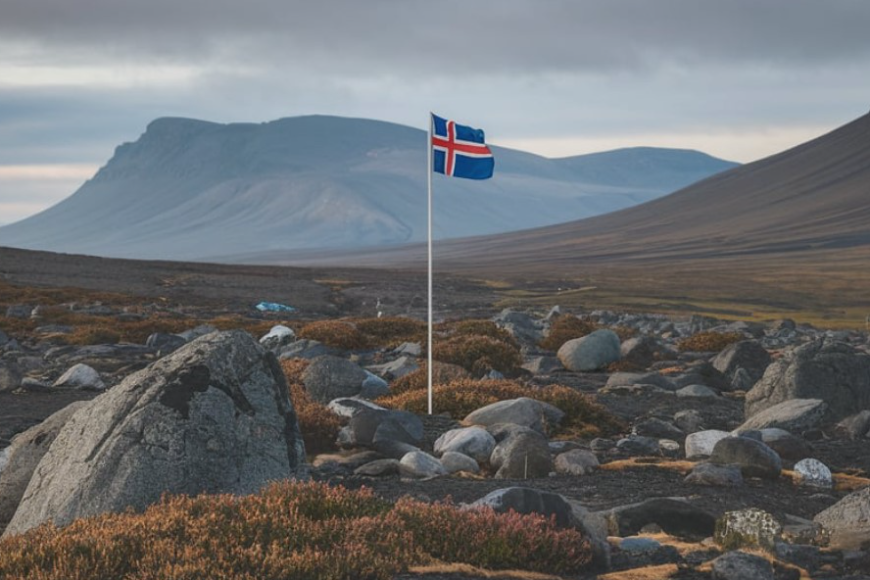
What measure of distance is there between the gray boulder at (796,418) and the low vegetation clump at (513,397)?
101 inches

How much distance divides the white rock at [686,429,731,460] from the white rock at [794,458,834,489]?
5.26 ft

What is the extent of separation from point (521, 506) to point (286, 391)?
3254 mm

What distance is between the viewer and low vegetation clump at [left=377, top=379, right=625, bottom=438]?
62.0 feet

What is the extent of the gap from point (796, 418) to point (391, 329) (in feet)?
63.9

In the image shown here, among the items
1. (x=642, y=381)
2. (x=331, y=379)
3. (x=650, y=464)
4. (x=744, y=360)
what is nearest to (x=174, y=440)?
(x=650, y=464)

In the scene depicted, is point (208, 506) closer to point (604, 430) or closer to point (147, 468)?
point (147, 468)

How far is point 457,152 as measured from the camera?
2066cm

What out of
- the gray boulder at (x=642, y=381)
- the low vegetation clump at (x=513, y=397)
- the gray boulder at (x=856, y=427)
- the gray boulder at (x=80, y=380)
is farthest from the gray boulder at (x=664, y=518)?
the gray boulder at (x=80, y=380)

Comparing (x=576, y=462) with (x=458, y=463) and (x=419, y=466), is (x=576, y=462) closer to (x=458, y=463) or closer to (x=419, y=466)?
(x=458, y=463)

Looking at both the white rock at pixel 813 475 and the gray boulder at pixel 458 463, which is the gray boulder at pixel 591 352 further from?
the gray boulder at pixel 458 463

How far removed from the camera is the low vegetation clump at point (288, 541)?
24.5 feet

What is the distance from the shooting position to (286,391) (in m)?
11.5

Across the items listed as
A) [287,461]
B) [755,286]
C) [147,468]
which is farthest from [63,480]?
[755,286]

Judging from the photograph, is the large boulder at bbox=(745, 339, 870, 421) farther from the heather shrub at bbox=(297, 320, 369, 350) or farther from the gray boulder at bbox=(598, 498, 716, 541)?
the heather shrub at bbox=(297, 320, 369, 350)
